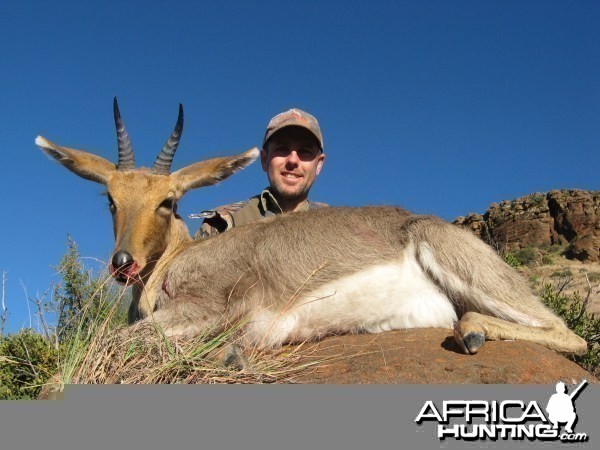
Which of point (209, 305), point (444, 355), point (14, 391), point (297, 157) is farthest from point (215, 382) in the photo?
point (297, 157)

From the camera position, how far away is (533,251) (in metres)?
59.1

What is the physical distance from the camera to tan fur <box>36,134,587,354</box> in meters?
5.71

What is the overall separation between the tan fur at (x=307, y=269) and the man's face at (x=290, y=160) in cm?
276

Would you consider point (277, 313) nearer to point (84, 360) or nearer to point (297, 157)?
point (84, 360)

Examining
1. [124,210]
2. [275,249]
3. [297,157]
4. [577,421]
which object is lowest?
[577,421]

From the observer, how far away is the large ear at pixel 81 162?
714 cm

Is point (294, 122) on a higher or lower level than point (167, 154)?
higher

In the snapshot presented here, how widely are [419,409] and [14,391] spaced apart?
460 centimetres

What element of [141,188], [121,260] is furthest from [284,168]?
[121,260]

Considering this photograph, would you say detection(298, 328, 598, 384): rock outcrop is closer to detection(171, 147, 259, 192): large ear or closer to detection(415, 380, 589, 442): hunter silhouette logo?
detection(415, 380, 589, 442): hunter silhouette logo

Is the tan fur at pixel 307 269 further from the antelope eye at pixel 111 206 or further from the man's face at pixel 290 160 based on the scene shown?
the man's face at pixel 290 160

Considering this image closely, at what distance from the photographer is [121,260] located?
588 cm

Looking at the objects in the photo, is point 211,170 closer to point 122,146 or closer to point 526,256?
point 122,146

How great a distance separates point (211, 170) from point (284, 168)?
227 cm
